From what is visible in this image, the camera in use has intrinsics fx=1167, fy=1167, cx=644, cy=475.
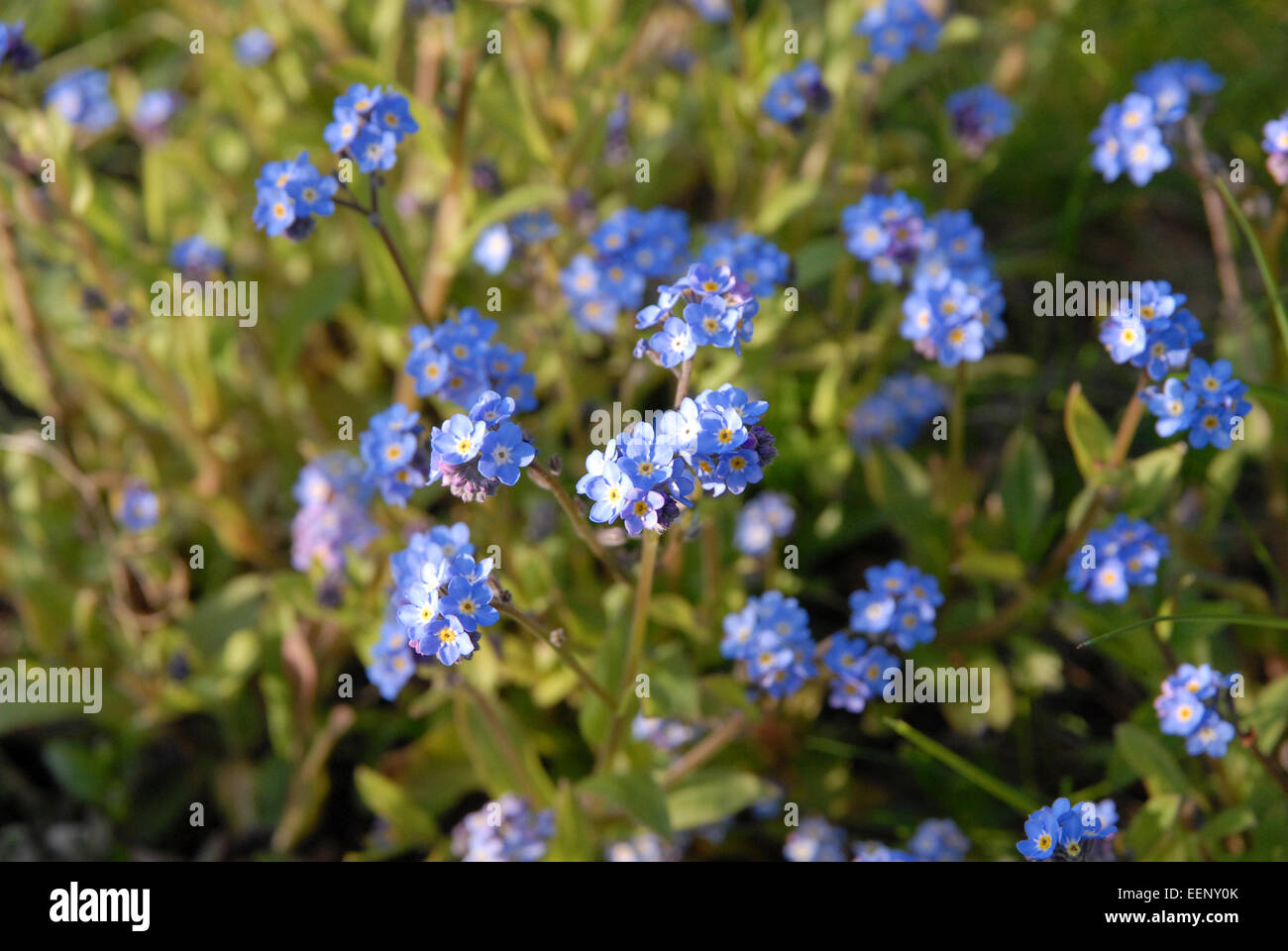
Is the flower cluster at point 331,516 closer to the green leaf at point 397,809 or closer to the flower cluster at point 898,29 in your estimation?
the green leaf at point 397,809

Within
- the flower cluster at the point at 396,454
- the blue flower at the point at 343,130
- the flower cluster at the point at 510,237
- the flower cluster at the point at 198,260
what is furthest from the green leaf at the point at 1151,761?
the flower cluster at the point at 198,260

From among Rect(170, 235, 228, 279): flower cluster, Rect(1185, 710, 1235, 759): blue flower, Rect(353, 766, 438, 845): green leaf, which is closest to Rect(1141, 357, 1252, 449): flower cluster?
Rect(1185, 710, 1235, 759): blue flower

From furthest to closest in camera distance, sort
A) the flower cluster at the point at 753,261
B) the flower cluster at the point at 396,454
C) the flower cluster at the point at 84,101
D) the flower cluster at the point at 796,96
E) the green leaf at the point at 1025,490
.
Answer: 1. the flower cluster at the point at 84,101
2. the flower cluster at the point at 796,96
3. the green leaf at the point at 1025,490
4. the flower cluster at the point at 753,261
5. the flower cluster at the point at 396,454

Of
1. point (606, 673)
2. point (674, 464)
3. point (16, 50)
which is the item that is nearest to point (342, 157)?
point (16, 50)

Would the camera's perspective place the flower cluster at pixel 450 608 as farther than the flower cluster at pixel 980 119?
No

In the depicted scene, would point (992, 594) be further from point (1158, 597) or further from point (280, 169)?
point (280, 169)

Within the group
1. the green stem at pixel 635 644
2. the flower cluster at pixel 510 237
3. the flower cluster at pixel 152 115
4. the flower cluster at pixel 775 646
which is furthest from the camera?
the flower cluster at pixel 152 115
